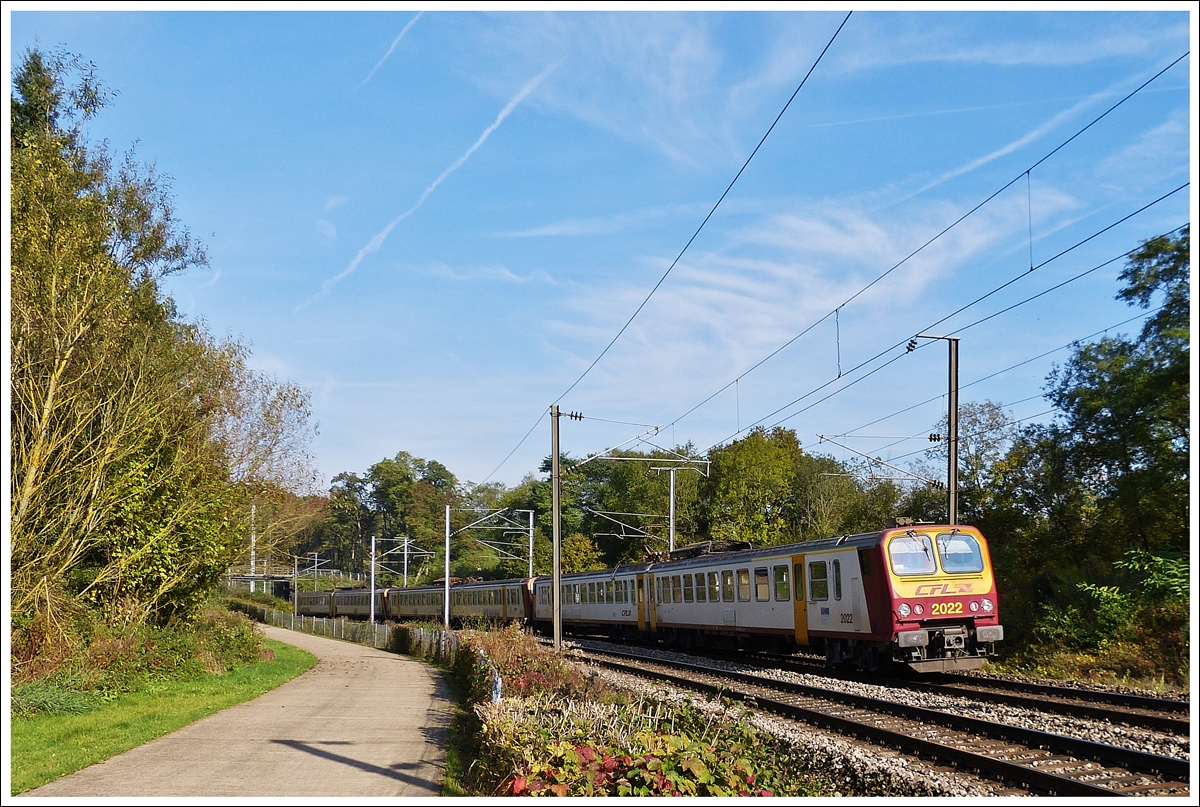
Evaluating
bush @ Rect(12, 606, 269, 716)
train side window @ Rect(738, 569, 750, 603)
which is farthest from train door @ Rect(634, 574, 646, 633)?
bush @ Rect(12, 606, 269, 716)

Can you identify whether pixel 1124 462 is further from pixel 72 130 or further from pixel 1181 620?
pixel 72 130

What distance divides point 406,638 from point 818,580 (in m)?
17.7

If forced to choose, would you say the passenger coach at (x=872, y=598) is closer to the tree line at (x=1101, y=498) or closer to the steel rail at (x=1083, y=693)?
the steel rail at (x=1083, y=693)

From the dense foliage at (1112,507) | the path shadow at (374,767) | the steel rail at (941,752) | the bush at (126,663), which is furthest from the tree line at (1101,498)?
the path shadow at (374,767)

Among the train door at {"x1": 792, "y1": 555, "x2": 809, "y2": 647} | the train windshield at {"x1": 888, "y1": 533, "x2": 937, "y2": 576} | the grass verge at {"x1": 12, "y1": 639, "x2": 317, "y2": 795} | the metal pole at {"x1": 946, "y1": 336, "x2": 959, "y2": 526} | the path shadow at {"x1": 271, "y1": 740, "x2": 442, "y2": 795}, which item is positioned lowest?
the grass verge at {"x1": 12, "y1": 639, "x2": 317, "y2": 795}

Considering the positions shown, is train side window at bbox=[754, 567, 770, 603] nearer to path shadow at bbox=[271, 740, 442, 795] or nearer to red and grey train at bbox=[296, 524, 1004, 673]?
red and grey train at bbox=[296, 524, 1004, 673]

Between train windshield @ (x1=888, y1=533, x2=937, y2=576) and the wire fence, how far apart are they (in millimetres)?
7047

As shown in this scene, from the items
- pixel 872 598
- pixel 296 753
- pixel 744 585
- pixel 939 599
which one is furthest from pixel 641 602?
pixel 296 753

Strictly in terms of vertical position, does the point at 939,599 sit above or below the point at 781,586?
below

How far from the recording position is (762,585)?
21.0 meters

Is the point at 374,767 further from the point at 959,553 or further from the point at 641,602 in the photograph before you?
the point at 641,602

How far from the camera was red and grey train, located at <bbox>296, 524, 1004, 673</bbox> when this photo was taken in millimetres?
16406

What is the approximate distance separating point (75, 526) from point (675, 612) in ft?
49.8

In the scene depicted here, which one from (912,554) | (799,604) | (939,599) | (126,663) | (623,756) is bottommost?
(126,663)
